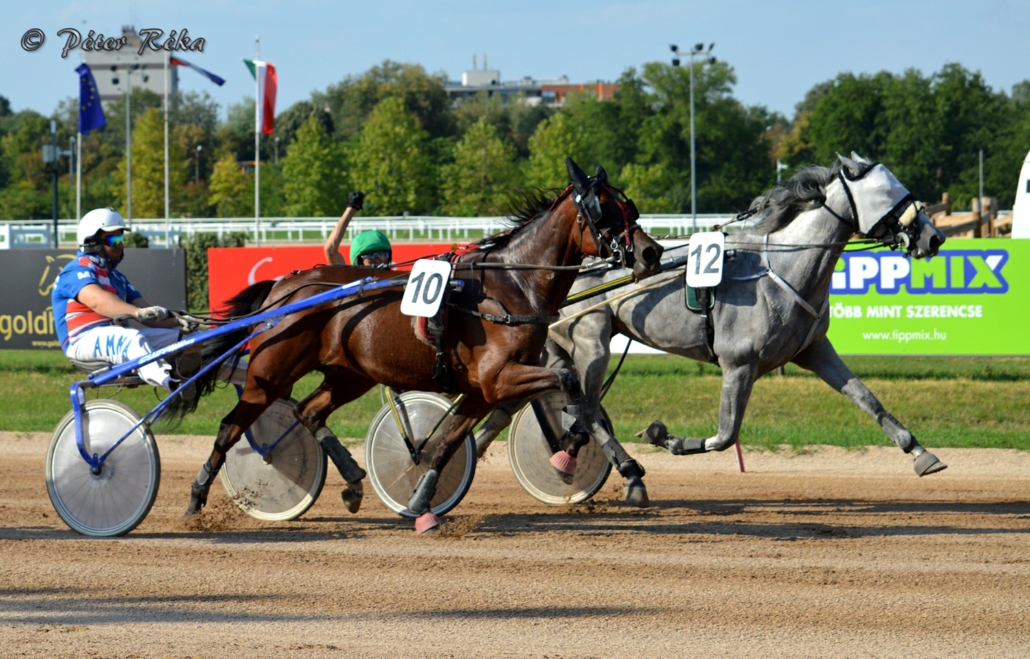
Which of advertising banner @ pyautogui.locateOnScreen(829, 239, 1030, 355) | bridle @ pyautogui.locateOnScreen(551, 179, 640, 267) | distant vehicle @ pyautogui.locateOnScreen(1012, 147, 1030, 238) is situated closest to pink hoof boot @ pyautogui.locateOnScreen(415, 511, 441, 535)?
bridle @ pyautogui.locateOnScreen(551, 179, 640, 267)

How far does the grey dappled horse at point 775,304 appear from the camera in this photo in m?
6.89

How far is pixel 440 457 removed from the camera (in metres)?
6.38

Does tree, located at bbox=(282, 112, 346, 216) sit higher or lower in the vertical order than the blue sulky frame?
higher

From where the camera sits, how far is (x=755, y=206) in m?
7.45

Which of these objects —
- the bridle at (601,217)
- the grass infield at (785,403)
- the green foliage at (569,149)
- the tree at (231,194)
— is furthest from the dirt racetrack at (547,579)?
the tree at (231,194)

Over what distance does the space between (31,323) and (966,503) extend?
12.0 metres

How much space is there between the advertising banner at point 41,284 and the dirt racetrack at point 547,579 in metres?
7.34

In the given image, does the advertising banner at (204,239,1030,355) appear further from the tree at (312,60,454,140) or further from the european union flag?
the tree at (312,60,454,140)

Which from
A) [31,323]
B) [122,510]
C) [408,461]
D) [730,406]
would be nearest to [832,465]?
[730,406]

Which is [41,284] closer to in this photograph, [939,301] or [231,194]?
[939,301]

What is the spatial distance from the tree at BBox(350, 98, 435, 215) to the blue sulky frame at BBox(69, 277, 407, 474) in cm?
3978

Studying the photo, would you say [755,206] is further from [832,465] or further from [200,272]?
[200,272]

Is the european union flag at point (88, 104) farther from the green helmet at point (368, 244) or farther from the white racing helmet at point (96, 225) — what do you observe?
the white racing helmet at point (96, 225)

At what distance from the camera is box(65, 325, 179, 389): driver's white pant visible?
6516 mm
